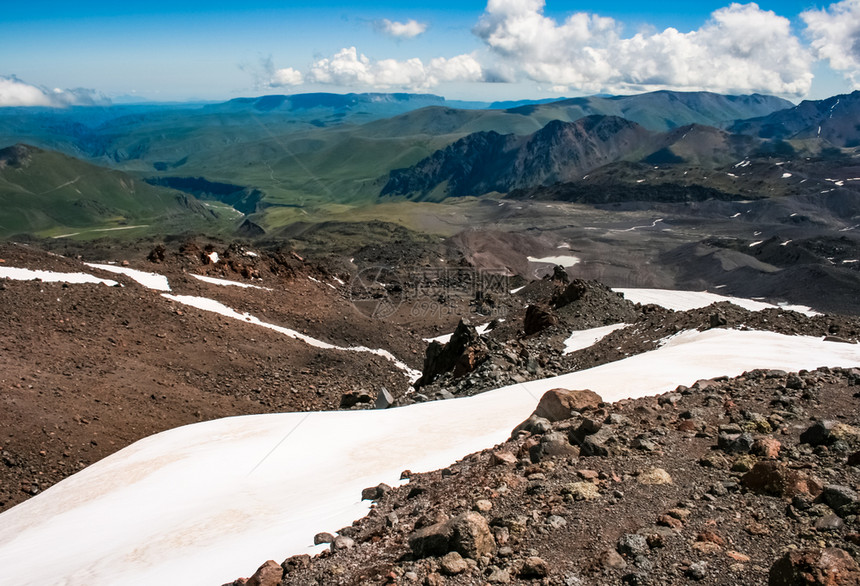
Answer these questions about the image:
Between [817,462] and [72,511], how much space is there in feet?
43.4

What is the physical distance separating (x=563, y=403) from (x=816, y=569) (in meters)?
6.19

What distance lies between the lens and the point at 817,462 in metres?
7.85

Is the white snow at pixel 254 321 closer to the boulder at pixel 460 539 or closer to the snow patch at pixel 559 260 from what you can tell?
the boulder at pixel 460 539

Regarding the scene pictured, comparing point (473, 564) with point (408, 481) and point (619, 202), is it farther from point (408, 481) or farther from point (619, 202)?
point (619, 202)

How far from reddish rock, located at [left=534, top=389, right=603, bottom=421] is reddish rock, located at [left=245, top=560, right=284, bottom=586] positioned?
5.68 m

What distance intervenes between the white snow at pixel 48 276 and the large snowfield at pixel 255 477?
11.5 meters

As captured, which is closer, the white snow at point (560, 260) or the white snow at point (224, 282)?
the white snow at point (224, 282)

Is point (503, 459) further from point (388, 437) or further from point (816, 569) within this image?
point (388, 437)

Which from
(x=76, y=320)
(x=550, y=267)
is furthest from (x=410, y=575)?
(x=550, y=267)

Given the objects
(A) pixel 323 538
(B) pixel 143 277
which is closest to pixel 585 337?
(B) pixel 143 277

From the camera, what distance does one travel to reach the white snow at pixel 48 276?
23.8 m

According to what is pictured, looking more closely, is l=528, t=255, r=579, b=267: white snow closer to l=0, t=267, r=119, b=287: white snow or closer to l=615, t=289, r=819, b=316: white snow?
l=615, t=289, r=819, b=316: white snow

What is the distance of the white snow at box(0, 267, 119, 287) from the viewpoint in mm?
23766

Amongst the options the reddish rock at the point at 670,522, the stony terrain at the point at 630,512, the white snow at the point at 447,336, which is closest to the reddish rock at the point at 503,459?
the stony terrain at the point at 630,512
